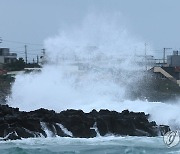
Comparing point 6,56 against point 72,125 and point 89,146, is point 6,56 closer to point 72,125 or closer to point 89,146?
point 72,125

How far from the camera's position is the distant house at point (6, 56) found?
7206 centimetres

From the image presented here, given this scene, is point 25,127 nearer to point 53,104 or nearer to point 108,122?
point 108,122

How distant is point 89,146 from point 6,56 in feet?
194

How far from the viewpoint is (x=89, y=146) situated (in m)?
18.1

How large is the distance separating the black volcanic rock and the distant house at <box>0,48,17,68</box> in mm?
48683

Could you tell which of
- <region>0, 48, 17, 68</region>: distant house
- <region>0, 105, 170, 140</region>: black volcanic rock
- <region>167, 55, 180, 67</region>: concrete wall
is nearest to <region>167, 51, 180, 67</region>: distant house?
<region>167, 55, 180, 67</region>: concrete wall

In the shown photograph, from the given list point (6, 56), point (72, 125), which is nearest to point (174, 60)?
point (6, 56)

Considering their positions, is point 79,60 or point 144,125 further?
point 79,60

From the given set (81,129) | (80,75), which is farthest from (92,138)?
(80,75)

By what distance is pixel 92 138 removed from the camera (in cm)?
2047

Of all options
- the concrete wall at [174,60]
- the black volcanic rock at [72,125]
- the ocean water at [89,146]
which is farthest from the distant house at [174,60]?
the ocean water at [89,146]

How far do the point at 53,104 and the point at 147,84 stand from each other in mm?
13213

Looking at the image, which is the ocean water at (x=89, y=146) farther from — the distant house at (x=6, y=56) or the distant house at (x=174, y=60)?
the distant house at (x=174, y=60)

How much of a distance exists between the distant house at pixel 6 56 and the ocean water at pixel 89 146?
51.6m
